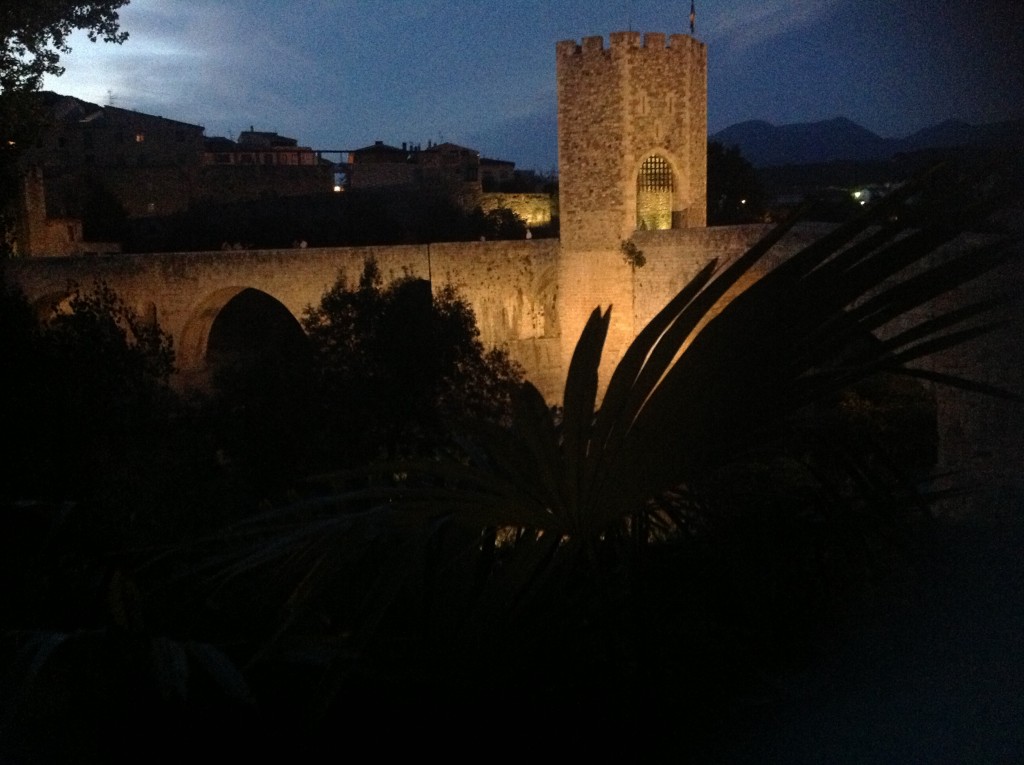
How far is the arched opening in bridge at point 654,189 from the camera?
51.8 ft

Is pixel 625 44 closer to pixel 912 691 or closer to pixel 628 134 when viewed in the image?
pixel 628 134

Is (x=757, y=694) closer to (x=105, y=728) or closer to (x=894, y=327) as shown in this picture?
(x=105, y=728)

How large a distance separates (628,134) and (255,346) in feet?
31.9

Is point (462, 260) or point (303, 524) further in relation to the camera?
point (462, 260)

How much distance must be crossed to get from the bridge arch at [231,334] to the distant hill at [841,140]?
1046 cm

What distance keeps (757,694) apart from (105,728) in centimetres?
124

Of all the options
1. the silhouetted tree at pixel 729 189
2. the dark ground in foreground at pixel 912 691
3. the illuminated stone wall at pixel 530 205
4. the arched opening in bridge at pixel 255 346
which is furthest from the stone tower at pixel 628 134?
the illuminated stone wall at pixel 530 205

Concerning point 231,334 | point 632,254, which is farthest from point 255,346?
point 632,254

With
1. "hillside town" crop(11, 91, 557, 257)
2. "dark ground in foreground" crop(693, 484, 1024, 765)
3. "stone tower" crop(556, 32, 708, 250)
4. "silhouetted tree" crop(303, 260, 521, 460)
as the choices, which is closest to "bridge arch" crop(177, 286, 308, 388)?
"silhouetted tree" crop(303, 260, 521, 460)

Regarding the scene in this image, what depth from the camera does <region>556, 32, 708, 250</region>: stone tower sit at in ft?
50.2

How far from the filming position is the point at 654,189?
15.9 metres

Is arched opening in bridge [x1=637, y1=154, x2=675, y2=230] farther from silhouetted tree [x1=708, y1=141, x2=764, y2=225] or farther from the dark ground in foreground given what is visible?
the dark ground in foreground

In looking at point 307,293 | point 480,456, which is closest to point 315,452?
point 307,293

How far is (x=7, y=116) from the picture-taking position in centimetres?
799
